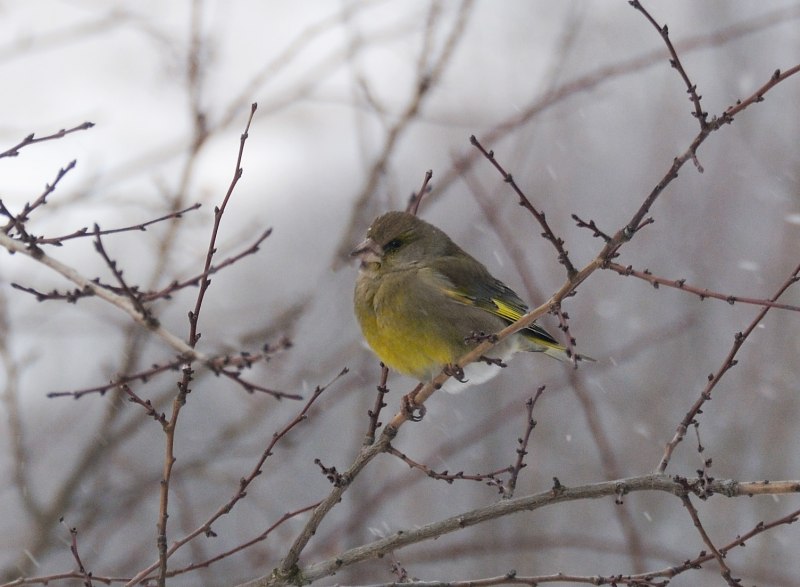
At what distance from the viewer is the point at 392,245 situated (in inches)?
165

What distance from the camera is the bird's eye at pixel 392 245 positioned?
4.17 metres

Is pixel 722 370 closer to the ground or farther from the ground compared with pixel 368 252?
closer to the ground

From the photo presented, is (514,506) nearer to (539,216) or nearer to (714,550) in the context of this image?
(714,550)

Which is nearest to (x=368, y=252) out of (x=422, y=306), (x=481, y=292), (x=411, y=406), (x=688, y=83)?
(x=422, y=306)

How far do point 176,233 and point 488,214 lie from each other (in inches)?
67.0

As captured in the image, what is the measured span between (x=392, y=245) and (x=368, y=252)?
5.7 inches

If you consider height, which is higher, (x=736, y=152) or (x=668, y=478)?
(x=736, y=152)

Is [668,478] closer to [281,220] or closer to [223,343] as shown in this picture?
[223,343]

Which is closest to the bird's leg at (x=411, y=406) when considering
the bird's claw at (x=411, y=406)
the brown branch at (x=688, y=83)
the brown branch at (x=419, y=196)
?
the bird's claw at (x=411, y=406)

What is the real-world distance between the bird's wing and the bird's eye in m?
0.19

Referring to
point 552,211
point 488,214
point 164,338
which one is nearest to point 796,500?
point 552,211

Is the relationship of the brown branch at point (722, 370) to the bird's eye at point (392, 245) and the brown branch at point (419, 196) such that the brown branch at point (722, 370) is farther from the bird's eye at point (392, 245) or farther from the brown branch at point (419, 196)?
the bird's eye at point (392, 245)

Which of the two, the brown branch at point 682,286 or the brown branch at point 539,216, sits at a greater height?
the brown branch at point 539,216

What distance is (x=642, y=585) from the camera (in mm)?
2389
